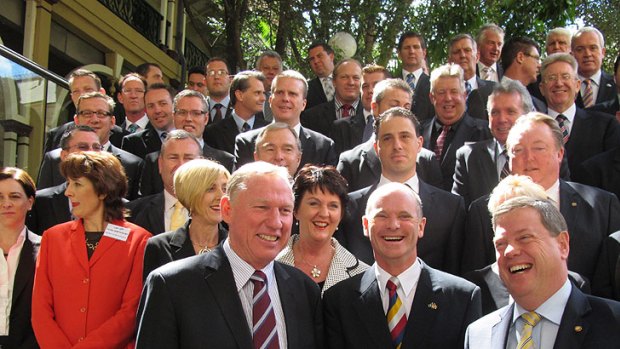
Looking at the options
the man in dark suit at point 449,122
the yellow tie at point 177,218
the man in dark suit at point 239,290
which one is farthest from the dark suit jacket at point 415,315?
the man in dark suit at point 449,122

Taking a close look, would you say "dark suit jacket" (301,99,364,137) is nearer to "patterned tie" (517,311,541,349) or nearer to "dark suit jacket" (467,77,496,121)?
"dark suit jacket" (467,77,496,121)

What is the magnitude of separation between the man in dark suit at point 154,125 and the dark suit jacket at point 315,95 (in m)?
1.80

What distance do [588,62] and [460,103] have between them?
80.4 inches

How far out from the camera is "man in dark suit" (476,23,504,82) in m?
8.50

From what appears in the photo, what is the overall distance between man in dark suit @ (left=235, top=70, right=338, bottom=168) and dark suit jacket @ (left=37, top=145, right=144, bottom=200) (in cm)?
78

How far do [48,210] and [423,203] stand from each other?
2.48 meters

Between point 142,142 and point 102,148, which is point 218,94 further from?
point 102,148

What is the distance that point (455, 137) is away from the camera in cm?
648

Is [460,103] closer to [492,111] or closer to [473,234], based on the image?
[492,111]

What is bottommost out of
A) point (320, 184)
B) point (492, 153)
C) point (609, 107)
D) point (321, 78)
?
point (320, 184)

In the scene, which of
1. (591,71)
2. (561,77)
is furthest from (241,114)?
(591,71)

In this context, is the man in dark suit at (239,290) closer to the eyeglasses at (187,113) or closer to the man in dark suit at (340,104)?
the eyeglasses at (187,113)

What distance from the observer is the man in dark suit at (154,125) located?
288 inches

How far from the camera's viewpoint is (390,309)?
3789mm
